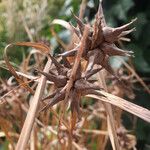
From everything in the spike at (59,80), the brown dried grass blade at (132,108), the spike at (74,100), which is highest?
the spike at (59,80)

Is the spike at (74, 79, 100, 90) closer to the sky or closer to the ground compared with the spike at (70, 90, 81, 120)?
closer to the sky

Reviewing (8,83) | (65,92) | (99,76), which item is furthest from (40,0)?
(65,92)

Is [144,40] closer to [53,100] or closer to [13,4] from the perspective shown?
[13,4]

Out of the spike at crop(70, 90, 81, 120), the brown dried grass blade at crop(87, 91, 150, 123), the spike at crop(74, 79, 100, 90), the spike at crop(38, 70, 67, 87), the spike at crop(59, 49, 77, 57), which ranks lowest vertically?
the brown dried grass blade at crop(87, 91, 150, 123)

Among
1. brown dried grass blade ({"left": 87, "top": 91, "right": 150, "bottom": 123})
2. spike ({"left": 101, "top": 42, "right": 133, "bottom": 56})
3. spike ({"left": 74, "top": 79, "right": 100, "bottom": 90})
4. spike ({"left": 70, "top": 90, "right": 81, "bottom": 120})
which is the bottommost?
brown dried grass blade ({"left": 87, "top": 91, "right": 150, "bottom": 123})

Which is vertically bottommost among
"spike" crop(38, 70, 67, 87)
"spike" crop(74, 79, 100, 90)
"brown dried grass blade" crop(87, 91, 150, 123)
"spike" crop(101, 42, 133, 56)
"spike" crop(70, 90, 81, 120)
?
"brown dried grass blade" crop(87, 91, 150, 123)

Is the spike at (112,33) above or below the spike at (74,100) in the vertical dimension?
above

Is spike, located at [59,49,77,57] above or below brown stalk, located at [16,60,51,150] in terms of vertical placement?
above

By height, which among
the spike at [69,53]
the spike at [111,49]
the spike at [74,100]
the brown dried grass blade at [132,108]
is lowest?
the brown dried grass blade at [132,108]

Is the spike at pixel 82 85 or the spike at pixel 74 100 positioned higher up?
the spike at pixel 82 85

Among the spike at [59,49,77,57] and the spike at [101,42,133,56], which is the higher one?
the spike at [59,49,77,57]

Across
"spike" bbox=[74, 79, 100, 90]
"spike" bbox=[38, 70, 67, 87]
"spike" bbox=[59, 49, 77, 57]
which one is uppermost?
"spike" bbox=[59, 49, 77, 57]
